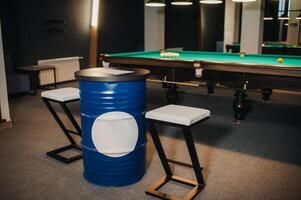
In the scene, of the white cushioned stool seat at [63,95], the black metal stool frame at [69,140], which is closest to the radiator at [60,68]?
the black metal stool frame at [69,140]

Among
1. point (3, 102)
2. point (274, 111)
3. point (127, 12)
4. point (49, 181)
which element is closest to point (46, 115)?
point (3, 102)

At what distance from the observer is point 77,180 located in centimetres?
272

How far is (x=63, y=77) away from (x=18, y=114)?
2562 mm

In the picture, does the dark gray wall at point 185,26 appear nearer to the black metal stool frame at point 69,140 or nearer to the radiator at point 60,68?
the radiator at point 60,68

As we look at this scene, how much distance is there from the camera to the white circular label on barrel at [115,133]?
8.07ft

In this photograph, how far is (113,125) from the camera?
2.46 metres

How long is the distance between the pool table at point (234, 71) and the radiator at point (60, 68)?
229 cm

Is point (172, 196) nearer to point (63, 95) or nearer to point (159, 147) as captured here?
point (159, 147)

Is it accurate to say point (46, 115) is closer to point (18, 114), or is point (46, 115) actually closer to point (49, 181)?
point (18, 114)

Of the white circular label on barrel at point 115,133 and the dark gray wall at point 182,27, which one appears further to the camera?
the dark gray wall at point 182,27

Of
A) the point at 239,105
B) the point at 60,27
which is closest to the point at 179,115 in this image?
the point at 239,105

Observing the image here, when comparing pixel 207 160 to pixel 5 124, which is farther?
pixel 5 124

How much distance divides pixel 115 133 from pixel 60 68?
512 centimetres

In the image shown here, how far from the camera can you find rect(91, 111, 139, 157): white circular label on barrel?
2.46 metres
